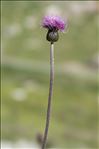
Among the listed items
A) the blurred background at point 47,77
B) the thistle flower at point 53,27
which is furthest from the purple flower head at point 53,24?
the blurred background at point 47,77

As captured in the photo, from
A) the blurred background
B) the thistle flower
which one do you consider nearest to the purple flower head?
the thistle flower

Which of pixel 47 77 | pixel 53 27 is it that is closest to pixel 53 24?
pixel 53 27

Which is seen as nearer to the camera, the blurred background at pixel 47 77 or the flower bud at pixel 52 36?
the flower bud at pixel 52 36

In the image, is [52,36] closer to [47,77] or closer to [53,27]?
[53,27]

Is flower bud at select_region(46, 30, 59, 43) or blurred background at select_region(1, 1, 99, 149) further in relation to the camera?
blurred background at select_region(1, 1, 99, 149)

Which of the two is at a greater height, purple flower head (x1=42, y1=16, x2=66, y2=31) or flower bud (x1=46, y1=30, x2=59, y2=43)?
purple flower head (x1=42, y1=16, x2=66, y2=31)

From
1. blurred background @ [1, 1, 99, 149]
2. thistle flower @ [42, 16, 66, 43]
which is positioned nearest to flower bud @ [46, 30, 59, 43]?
thistle flower @ [42, 16, 66, 43]

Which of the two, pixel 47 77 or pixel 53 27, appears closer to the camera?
pixel 53 27

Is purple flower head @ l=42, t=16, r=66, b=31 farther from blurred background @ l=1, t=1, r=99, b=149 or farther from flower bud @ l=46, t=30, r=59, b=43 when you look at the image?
blurred background @ l=1, t=1, r=99, b=149

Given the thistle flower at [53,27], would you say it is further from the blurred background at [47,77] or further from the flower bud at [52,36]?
the blurred background at [47,77]
